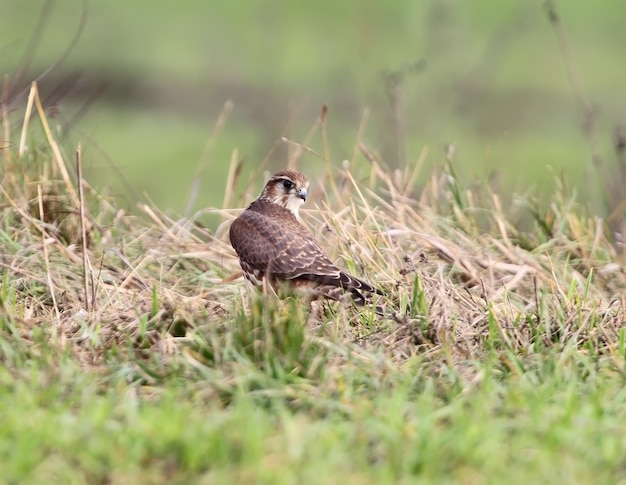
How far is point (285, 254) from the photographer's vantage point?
6734mm

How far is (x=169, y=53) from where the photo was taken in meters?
23.0

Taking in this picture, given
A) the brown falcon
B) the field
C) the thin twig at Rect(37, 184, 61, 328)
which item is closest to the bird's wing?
the brown falcon

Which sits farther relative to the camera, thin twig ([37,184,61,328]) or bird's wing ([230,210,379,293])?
bird's wing ([230,210,379,293])

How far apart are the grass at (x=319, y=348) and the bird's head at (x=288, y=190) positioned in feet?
0.65

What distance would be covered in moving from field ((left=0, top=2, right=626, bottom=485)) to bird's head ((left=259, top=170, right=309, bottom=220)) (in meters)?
0.20

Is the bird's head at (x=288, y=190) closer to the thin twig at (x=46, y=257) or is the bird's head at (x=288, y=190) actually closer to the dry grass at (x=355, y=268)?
the dry grass at (x=355, y=268)

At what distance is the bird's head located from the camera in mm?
7383

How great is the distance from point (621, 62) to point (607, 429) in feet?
62.6

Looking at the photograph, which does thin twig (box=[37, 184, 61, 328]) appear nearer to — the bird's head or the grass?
the grass

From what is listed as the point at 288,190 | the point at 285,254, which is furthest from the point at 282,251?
the point at 288,190

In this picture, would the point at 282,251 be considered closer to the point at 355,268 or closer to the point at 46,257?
the point at 355,268

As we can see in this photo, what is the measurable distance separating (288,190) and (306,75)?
→ 1478 cm

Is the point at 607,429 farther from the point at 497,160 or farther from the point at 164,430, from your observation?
the point at 497,160

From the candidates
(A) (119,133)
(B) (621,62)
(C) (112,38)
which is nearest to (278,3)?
(C) (112,38)
